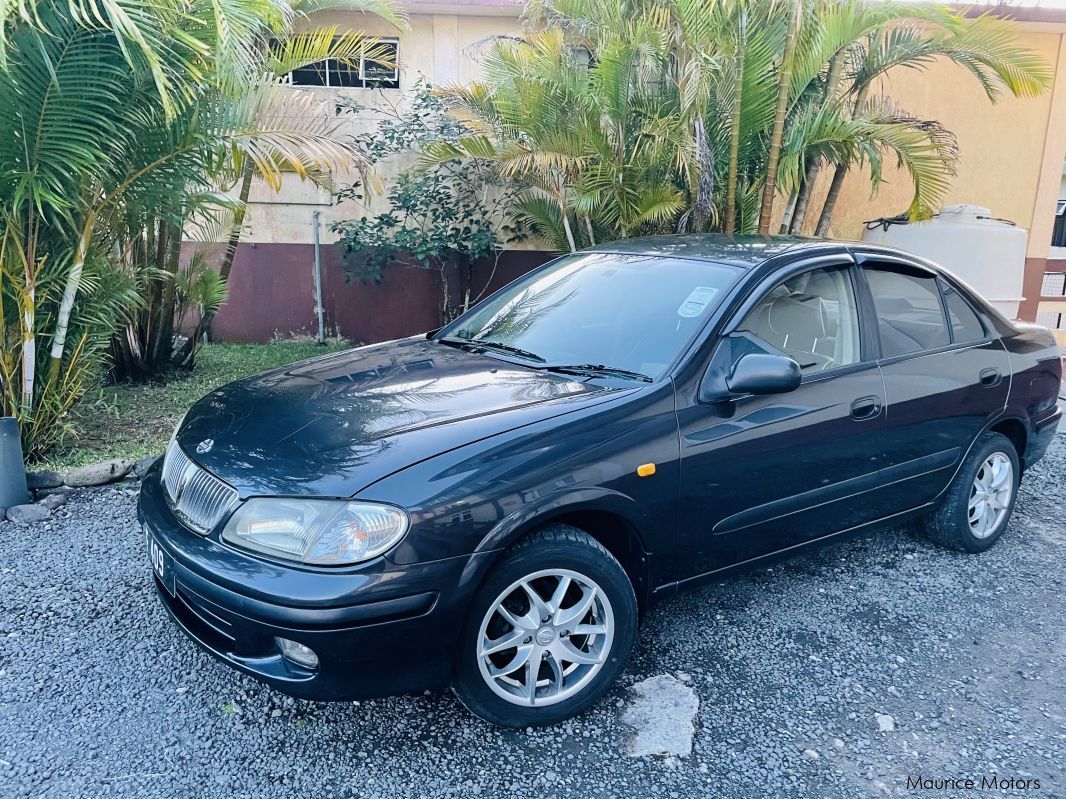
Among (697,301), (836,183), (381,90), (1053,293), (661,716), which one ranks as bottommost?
(661,716)

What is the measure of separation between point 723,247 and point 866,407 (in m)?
0.94

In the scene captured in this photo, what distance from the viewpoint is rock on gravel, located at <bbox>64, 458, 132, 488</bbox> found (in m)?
4.63

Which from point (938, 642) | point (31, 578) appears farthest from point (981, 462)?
point (31, 578)

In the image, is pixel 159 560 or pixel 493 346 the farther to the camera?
pixel 493 346

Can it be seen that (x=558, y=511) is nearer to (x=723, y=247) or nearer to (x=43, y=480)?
(x=723, y=247)

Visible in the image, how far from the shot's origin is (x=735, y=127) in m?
6.10

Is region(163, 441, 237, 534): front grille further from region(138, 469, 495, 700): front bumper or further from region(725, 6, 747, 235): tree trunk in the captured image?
region(725, 6, 747, 235): tree trunk

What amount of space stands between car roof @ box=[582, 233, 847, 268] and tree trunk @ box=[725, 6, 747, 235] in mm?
1817

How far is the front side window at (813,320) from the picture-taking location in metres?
3.28

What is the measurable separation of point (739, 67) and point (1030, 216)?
5.45 meters

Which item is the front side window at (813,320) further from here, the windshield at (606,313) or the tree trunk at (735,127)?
the tree trunk at (735,127)

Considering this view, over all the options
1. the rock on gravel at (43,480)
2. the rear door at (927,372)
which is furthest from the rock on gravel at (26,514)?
the rear door at (927,372)

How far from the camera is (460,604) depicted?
2.38m

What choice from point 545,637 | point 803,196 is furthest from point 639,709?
point 803,196
